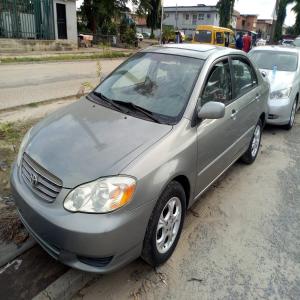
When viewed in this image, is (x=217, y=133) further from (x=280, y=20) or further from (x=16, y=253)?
(x=280, y=20)

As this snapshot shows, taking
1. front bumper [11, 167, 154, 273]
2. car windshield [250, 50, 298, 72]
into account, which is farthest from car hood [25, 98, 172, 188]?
car windshield [250, 50, 298, 72]

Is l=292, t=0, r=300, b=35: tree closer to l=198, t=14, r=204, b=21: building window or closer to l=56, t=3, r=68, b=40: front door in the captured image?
l=198, t=14, r=204, b=21: building window

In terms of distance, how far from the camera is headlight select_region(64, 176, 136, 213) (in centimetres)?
219

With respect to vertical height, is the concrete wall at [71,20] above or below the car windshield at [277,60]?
above

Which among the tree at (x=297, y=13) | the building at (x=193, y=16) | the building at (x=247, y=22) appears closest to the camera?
the tree at (x=297, y=13)

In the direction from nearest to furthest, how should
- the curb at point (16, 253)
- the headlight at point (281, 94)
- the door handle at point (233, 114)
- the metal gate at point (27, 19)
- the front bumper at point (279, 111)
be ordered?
the curb at point (16, 253) → the door handle at point (233, 114) → the front bumper at point (279, 111) → the headlight at point (281, 94) → the metal gate at point (27, 19)

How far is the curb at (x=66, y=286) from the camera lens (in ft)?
7.91

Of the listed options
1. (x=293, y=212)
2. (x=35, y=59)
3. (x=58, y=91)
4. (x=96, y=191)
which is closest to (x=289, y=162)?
(x=293, y=212)

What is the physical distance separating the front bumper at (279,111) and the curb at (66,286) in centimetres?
502

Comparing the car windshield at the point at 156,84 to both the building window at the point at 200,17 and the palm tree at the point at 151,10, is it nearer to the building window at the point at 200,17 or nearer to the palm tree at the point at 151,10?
the palm tree at the point at 151,10

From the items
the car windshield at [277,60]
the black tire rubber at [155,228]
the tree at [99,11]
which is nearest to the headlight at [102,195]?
the black tire rubber at [155,228]

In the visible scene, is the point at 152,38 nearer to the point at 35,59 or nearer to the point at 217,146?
the point at 35,59

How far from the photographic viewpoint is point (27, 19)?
20.2 metres

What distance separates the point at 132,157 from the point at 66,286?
112 centimetres
